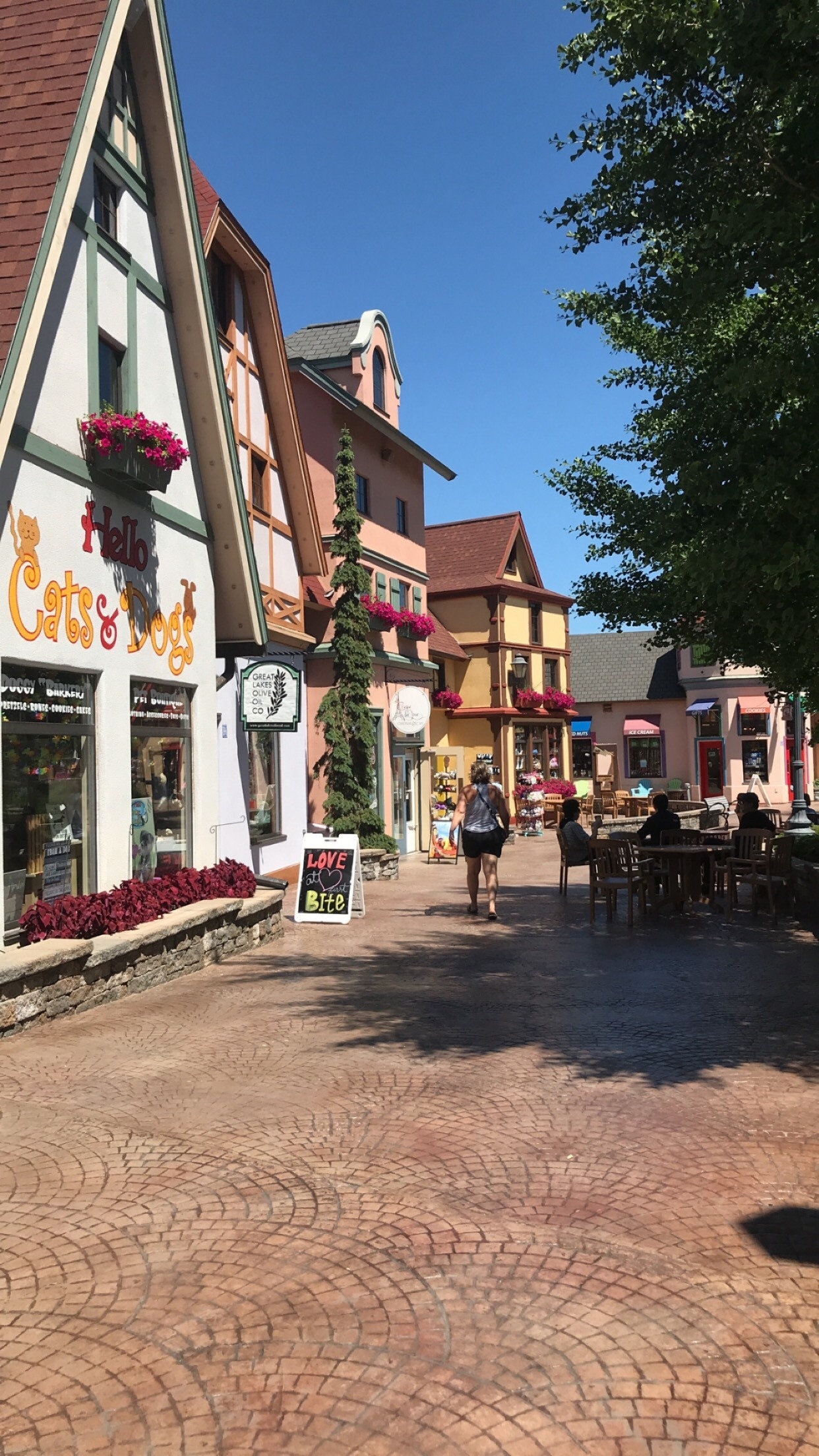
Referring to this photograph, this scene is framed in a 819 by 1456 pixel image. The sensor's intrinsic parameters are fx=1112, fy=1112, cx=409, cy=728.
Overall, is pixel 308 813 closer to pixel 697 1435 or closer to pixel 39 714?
pixel 39 714

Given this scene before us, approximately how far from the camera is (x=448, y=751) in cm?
3203

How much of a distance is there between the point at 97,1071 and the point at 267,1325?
353 centimetres

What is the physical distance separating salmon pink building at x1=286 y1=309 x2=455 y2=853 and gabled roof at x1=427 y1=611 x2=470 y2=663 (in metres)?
5.16

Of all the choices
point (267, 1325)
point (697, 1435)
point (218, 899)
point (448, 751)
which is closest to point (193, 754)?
point (218, 899)

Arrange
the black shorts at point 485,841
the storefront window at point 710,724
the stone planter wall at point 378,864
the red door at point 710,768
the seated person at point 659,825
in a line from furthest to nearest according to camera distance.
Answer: the red door at point 710,768
the storefront window at point 710,724
the stone planter wall at point 378,864
the seated person at point 659,825
the black shorts at point 485,841

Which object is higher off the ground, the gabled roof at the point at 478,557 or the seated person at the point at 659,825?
the gabled roof at the point at 478,557

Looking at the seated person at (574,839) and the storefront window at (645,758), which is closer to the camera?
the seated person at (574,839)

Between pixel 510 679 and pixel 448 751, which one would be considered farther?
pixel 510 679

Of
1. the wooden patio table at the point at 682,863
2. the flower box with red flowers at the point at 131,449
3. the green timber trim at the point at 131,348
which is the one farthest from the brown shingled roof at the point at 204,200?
the wooden patio table at the point at 682,863

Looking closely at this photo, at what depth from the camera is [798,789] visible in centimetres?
2189

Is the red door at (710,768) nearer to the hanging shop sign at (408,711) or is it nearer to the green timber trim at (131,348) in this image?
the hanging shop sign at (408,711)

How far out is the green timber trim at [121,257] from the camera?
388 inches

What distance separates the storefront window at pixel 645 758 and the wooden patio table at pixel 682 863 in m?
28.2

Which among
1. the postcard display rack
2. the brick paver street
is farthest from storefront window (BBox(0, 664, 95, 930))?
the postcard display rack
